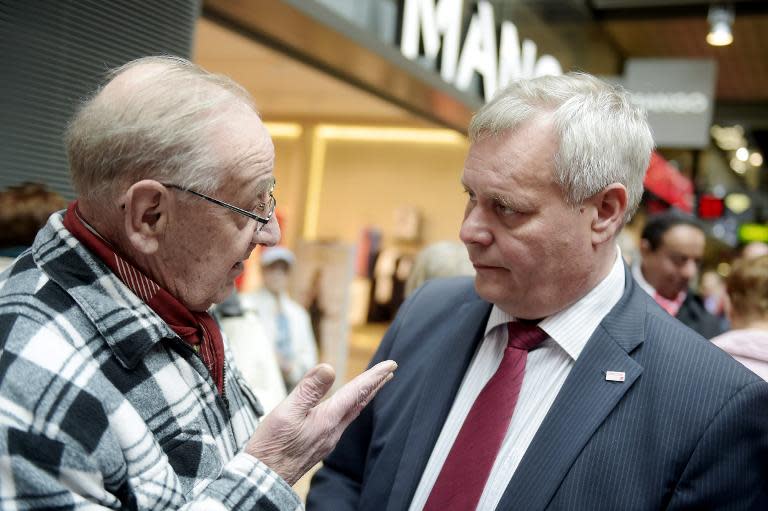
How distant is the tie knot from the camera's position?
168 centimetres

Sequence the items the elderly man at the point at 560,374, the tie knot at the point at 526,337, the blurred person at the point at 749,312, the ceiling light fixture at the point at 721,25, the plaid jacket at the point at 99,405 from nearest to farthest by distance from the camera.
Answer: the plaid jacket at the point at 99,405, the elderly man at the point at 560,374, the tie knot at the point at 526,337, the blurred person at the point at 749,312, the ceiling light fixture at the point at 721,25

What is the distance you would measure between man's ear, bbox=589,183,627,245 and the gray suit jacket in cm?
14

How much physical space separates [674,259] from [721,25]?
4674 millimetres

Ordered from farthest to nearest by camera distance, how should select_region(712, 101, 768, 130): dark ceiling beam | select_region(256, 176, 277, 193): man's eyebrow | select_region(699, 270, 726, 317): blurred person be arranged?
select_region(712, 101, 768, 130): dark ceiling beam, select_region(699, 270, 726, 317): blurred person, select_region(256, 176, 277, 193): man's eyebrow

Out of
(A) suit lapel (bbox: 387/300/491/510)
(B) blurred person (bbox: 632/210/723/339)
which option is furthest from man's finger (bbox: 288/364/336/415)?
(B) blurred person (bbox: 632/210/723/339)

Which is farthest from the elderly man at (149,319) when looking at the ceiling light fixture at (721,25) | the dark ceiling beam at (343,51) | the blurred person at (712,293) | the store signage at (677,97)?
the blurred person at (712,293)

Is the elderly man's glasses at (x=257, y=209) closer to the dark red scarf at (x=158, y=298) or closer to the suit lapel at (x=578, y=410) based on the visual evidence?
the dark red scarf at (x=158, y=298)

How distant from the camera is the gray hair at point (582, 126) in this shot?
162 cm

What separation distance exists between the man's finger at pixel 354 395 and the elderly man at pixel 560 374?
33 cm

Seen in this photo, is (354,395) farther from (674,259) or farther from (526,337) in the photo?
(674,259)

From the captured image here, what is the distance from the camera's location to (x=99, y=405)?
113 centimetres

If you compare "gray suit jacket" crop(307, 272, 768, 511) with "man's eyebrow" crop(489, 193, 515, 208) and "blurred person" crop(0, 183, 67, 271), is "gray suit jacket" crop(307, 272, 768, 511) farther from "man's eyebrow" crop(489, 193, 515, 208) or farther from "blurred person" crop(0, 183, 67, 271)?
"blurred person" crop(0, 183, 67, 271)

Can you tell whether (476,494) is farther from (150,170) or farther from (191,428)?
(150,170)

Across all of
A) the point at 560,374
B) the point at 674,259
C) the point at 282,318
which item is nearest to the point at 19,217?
the point at 560,374
